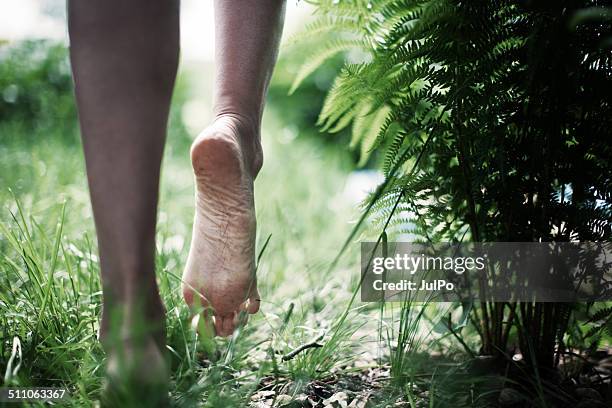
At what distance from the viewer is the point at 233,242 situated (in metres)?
1.33

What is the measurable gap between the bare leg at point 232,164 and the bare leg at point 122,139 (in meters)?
0.35

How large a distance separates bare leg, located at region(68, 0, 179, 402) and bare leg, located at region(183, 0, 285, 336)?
349 mm

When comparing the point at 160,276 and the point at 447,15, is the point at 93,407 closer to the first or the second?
the point at 160,276

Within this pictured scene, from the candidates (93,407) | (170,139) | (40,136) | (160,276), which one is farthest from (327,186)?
(93,407)

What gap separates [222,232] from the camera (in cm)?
133

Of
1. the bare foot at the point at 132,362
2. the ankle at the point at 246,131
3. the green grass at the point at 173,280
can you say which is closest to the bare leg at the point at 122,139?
the bare foot at the point at 132,362

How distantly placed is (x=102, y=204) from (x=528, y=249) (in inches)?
36.8

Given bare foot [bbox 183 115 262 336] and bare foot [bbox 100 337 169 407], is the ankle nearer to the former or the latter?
bare foot [bbox 183 115 262 336]

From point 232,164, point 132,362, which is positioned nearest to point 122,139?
point 132,362

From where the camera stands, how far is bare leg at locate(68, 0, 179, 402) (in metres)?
0.90
